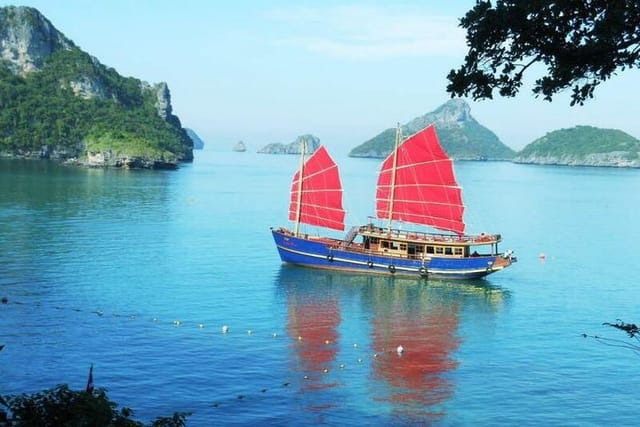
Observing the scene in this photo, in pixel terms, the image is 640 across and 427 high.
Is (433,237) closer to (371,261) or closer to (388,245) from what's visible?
(388,245)

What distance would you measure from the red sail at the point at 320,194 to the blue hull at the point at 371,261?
326cm

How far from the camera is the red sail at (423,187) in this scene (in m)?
54.2

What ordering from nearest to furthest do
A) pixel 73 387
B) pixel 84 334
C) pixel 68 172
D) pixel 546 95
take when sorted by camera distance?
1. pixel 546 95
2. pixel 73 387
3. pixel 84 334
4. pixel 68 172

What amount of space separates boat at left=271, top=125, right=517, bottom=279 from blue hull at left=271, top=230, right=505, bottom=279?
65 millimetres

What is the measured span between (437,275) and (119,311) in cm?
2196

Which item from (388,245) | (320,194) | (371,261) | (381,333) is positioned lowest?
(381,333)

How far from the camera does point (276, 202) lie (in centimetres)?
10712

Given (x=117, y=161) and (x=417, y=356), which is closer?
(x=417, y=356)

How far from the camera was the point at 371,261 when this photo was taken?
51.9m

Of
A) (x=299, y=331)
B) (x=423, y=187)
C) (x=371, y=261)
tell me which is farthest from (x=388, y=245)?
(x=299, y=331)

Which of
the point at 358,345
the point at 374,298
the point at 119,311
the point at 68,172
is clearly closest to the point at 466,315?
the point at 374,298

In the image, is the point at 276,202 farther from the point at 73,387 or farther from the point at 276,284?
the point at 73,387

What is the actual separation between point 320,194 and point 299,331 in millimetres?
21713

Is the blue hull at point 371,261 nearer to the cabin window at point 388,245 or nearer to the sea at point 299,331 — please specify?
the sea at point 299,331
